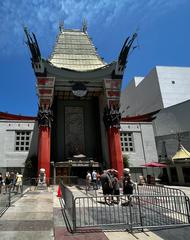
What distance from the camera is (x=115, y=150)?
2875 cm

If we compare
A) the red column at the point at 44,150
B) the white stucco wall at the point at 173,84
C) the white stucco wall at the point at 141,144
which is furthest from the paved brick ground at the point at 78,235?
the white stucco wall at the point at 173,84

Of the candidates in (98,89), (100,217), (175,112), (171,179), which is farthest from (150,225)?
(175,112)

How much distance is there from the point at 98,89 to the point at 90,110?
4.55 metres

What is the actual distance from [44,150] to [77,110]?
10.6 metres

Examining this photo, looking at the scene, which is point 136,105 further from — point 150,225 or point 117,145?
point 150,225

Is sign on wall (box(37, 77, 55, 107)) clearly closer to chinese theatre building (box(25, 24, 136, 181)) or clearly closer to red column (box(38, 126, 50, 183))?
chinese theatre building (box(25, 24, 136, 181))

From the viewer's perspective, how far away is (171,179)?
2605 cm

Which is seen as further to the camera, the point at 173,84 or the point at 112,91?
the point at 173,84

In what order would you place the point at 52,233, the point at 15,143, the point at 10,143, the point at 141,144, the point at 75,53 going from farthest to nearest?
the point at 75,53, the point at 141,144, the point at 15,143, the point at 10,143, the point at 52,233

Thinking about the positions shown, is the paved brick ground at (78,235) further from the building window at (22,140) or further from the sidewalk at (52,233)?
the building window at (22,140)

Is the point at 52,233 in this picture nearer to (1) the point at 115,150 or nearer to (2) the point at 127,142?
(1) the point at 115,150

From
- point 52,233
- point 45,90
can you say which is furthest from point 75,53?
point 52,233

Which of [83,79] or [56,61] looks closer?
[83,79]

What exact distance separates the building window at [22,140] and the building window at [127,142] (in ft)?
46.8
